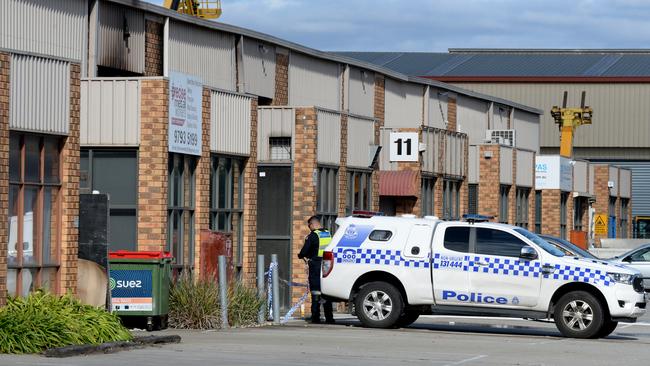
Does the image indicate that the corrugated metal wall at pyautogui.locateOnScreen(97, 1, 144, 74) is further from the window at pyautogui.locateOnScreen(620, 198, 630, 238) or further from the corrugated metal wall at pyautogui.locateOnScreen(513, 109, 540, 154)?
the window at pyautogui.locateOnScreen(620, 198, 630, 238)


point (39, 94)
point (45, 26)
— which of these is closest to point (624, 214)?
point (45, 26)

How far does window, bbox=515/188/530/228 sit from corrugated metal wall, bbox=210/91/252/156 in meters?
22.7

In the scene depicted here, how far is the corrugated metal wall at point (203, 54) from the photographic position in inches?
1132

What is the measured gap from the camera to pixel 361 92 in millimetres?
Result: 39281

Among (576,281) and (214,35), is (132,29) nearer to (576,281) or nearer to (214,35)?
(214,35)

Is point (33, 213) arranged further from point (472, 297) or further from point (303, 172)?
point (303, 172)

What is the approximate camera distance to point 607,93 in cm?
7425

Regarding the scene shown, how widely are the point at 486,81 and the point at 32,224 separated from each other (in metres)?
58.4

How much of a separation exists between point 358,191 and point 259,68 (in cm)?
363

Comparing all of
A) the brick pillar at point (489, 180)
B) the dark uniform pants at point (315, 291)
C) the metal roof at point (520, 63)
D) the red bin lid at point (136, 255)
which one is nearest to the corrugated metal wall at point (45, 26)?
the red bin lid at point (136, 255)

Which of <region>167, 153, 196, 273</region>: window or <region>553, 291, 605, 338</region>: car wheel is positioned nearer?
<region>553, 291, 605, 338</region>: car wheel

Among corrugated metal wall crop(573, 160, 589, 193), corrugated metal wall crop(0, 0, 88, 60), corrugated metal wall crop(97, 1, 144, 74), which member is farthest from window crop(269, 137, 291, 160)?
corrugated metal wall crop(573, 160, 589, 193)

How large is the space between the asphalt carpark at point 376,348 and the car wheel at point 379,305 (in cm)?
29

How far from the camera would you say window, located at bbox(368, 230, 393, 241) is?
2348cm
